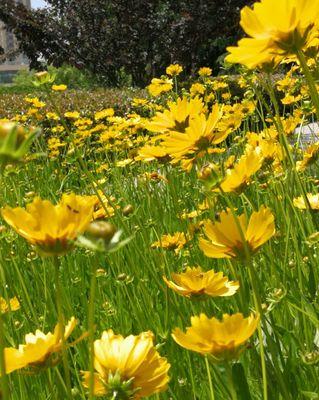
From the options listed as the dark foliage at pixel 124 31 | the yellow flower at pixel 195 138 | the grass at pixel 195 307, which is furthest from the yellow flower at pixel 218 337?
the dark foliage at pixel 124 31

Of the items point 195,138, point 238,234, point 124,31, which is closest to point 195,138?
point 195,138

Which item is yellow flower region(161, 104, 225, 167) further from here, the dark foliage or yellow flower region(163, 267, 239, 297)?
the dark foliage

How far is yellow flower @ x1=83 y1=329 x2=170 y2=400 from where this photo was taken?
538 millimetres

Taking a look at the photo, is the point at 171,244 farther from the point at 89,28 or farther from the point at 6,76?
the point at 6,76

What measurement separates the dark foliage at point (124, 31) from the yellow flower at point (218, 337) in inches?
393

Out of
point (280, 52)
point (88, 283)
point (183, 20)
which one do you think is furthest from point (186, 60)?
point (280, 52)

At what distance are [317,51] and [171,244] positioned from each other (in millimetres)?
551

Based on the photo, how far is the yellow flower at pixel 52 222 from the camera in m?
0.52

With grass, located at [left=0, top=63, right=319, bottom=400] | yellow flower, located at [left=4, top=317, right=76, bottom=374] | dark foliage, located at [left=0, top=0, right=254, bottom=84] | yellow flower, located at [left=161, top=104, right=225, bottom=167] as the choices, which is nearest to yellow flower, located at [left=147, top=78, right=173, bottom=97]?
grass, located at [left=0, top=63, right=319, bottom=400]

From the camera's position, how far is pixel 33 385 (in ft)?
3.48

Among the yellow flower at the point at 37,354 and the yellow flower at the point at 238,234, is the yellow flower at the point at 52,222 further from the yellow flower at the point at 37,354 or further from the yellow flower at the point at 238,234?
the yellow flower at the point at 238,234

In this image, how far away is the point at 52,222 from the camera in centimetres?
52

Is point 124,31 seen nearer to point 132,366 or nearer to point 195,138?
point 195,138

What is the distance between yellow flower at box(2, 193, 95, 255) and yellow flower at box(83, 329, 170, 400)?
105mm
